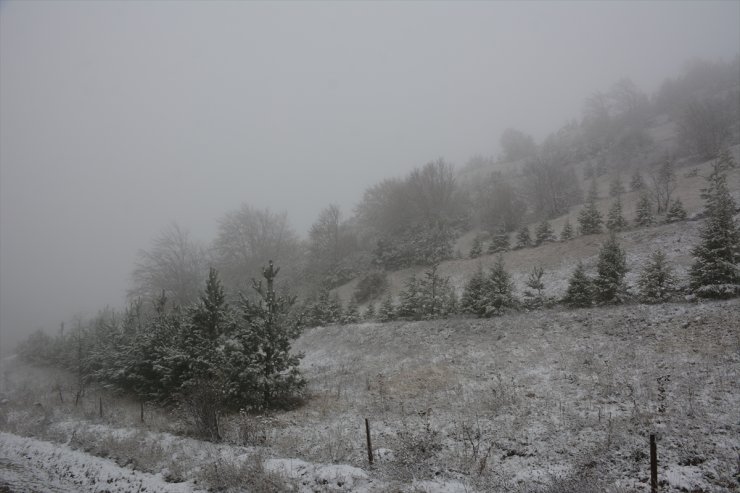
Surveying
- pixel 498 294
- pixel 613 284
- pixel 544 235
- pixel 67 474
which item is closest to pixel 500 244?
pixel 544 235

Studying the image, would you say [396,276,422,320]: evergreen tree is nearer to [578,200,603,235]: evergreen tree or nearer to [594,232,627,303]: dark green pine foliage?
[594,232,627,303]: dark green pine foliage

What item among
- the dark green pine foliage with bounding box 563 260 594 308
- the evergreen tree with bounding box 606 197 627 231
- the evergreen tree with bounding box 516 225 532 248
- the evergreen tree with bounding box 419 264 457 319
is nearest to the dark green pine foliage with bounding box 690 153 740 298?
the dark green pine foliage with bounding box 563 260 594 308

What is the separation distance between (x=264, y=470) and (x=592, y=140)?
226ft

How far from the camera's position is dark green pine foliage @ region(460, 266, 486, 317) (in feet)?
61.7

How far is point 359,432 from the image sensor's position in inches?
376

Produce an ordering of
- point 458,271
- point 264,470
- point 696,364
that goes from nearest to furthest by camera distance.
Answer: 1. point 264,470
2. point 696,364
3. point 458,271

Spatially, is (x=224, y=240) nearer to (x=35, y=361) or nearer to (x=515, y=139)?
(x=35, y=361)

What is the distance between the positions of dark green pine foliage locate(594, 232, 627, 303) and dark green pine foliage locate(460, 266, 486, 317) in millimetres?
5393

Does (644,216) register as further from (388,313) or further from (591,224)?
(388,313)

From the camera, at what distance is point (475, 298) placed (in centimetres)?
1958

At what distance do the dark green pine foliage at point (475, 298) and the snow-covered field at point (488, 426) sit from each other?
94.8 inches

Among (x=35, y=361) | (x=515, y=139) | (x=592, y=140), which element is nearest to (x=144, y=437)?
(x=35, y=361)

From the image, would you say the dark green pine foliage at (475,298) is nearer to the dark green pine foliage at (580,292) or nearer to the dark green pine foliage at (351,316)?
the dark green pine foliage at (580,292)

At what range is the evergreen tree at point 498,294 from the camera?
18250mm
